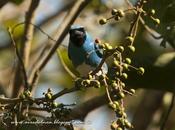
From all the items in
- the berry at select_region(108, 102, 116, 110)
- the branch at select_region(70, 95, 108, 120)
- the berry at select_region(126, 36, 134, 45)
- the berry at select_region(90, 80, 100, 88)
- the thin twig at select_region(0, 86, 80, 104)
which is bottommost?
the branch at select_region(70, 95, 108, 120)

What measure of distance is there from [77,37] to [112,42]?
1.26 metres

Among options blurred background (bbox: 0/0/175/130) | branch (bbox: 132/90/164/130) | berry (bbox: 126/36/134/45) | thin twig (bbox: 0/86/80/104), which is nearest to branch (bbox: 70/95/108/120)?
blurred background (bbox: 0/0/175/130)

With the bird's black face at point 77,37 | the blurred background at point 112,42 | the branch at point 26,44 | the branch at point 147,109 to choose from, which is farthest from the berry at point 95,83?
the branch at point 147,109

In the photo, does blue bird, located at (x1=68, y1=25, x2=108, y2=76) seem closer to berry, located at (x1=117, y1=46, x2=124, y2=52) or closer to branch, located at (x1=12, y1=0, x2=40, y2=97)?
branch, located at (x1=12, y1=0, x2=40, y2=97)

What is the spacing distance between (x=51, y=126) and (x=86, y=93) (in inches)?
103

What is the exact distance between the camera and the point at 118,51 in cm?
199

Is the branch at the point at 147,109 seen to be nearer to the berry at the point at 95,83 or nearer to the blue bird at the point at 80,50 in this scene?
the blue bird at the point at 80,50

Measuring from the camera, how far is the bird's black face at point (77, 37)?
3.47 metres

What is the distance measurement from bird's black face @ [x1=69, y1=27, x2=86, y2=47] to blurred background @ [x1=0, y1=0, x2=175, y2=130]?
0.24 feet

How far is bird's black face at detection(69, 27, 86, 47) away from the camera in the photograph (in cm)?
347

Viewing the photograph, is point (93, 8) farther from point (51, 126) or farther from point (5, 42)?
point (51, 126)

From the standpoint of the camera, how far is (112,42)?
4719 mm

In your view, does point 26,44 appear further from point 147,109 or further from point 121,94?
point 121,94

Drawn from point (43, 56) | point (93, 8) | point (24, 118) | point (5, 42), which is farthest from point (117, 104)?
point (5, 42)
